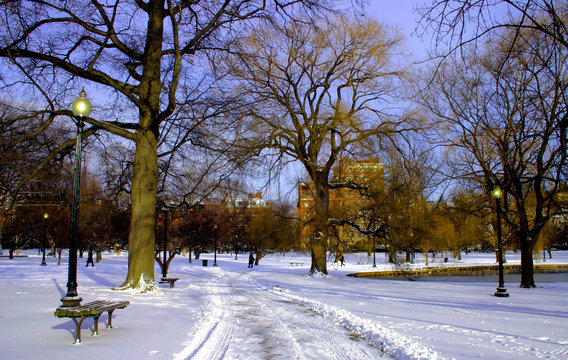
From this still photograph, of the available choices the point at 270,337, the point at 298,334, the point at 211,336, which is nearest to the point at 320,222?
the point at 298,334

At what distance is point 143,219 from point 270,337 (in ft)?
23.6

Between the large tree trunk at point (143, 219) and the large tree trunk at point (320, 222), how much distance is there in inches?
449

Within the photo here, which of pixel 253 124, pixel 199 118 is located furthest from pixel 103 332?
pixel 253 124

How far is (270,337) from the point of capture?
24.1 ft

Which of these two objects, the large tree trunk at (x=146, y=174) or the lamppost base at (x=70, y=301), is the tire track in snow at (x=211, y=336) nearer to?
the lamppost base at (x=70, y=301)

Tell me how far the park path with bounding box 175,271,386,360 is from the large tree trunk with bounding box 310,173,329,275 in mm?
11818

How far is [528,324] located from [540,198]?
427 inches

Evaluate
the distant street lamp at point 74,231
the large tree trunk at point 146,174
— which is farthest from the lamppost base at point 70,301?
the large tree trunk at point 146,174

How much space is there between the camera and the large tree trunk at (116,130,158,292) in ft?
42.4

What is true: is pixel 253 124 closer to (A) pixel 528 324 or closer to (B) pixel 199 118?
(B) pixel 199 118

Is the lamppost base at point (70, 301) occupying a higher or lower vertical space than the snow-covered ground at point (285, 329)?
higher

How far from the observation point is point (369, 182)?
80.4 ft

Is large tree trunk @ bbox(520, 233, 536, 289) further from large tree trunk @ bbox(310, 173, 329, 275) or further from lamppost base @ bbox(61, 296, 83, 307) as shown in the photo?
lamppost base @ bbox(61, 296, 83, 307)

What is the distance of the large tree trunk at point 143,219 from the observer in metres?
12.9
